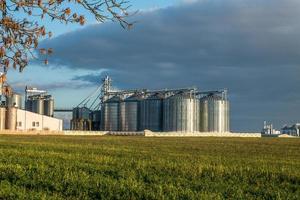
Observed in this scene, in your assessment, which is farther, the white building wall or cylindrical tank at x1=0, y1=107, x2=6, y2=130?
the white building wall

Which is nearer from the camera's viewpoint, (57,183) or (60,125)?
(57,183)

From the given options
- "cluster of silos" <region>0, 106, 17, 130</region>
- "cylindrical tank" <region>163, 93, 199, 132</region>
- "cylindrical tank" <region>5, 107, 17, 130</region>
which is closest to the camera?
"cluster of silos" <region>0, 106, 17, 130</region>

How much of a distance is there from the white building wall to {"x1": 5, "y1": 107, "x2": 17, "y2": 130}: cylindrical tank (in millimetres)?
1220

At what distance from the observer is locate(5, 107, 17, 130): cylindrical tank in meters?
164

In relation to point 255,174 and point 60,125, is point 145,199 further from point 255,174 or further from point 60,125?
point 60,125

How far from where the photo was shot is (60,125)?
188875 millimetres

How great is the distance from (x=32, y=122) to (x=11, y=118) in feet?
25.2

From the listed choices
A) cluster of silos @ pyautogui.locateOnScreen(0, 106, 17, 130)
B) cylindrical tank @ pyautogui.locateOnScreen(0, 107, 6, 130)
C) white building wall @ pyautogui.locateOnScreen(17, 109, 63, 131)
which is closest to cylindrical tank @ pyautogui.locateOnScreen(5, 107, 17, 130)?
cluster of silos @ pyautogui.locateOnScreen(0, 106, 17, 130)

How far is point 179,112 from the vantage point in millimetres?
196250

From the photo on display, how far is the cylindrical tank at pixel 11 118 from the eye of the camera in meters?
164

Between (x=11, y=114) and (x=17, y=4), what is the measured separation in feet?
529

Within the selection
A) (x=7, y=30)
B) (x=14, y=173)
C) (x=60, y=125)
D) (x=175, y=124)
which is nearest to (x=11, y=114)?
(x=60, y=125)

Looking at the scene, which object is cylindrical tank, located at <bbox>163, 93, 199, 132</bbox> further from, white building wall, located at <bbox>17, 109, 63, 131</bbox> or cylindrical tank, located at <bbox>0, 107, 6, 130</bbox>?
cylindrical tank, located at <bbox>0, 107, 6, 130</bbox>

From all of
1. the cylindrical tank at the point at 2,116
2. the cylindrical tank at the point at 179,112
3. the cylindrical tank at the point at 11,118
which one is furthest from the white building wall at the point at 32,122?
the cylindrical tank at the point at 179,112
